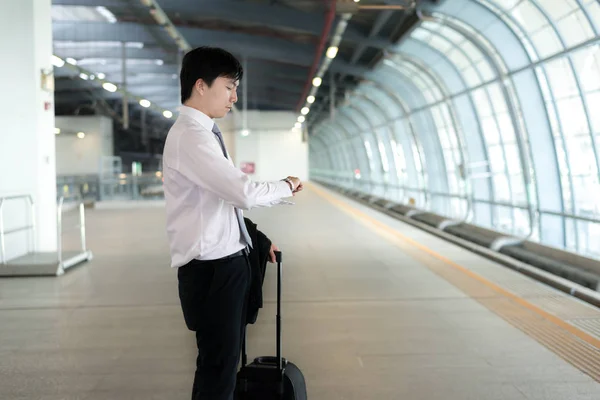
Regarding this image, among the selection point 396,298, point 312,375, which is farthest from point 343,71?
point 312,375

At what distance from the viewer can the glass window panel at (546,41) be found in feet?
49.7

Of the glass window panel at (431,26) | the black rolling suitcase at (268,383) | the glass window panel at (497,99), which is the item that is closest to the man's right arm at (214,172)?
the black rolling suitcase at (268,383)

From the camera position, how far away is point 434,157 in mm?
24875

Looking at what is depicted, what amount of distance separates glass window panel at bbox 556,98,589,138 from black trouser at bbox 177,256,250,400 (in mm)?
15550

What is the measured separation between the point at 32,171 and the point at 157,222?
6517 millimetres

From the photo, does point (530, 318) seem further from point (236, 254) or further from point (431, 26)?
point (431, 26)

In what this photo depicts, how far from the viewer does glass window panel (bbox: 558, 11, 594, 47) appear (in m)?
14.0

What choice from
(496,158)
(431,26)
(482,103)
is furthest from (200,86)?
(482,103)

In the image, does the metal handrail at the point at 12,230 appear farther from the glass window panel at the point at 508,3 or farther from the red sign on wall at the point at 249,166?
the red sign on wall at the point at 249,166

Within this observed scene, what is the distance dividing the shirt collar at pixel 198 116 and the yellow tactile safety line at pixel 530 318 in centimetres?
299

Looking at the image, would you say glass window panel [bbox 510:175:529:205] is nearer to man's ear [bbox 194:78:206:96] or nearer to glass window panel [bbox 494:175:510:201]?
glass window panel [bbox 494:175:510:201]

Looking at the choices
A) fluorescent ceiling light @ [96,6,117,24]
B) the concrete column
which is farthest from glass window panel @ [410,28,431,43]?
the concrete column

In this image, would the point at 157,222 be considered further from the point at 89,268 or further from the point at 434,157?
the point at 434,157

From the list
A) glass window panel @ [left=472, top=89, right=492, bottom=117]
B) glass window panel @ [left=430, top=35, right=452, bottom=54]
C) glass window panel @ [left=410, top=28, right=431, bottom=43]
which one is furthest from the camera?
glass window panel @ [left=472, top=89, right=492, bottom=117]
